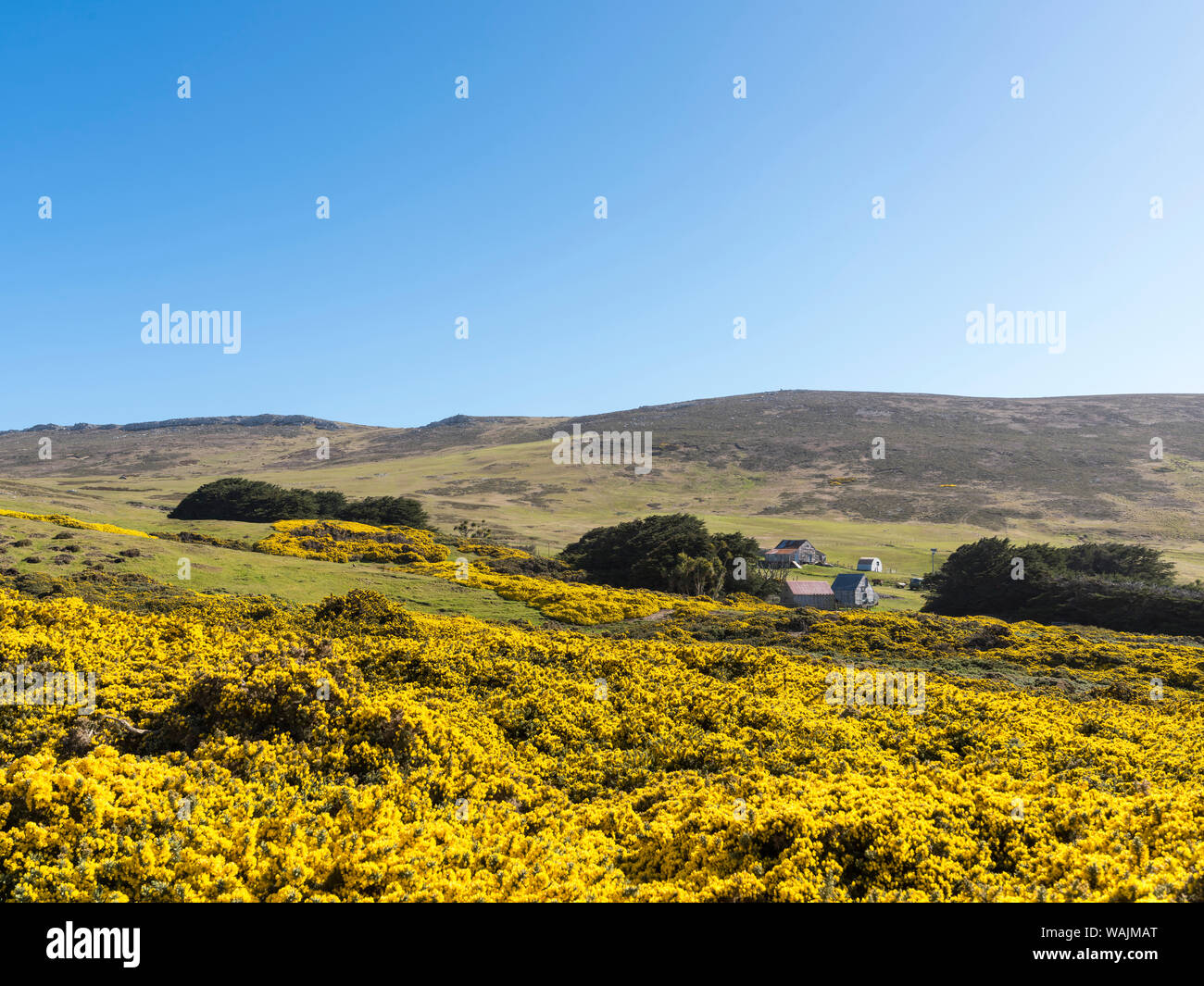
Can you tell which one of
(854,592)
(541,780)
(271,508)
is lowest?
(854,592)

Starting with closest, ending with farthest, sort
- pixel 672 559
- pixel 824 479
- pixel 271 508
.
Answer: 1. pixel 672 559
2. pixel 271 508
3. pixel 824 479

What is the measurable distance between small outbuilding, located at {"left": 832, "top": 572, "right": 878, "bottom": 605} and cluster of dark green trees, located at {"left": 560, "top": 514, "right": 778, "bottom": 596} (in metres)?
6.36

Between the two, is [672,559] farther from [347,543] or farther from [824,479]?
[824,479]

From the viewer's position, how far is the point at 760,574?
51.0 meters

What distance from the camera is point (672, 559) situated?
47.2 meters

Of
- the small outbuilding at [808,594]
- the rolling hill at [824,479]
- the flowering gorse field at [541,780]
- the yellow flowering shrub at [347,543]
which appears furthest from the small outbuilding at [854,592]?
the flowering gorse field at [541,780]

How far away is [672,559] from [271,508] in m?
36.9

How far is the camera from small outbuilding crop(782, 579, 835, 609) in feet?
168

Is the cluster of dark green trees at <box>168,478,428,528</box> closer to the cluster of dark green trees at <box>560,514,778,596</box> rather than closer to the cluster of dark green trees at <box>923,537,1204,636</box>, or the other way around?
the cluster of dark green trees at <box>560,514,778,596</box>

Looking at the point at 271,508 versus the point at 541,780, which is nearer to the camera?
the point at 541,780

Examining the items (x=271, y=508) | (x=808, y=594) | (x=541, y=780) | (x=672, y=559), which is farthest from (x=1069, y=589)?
(x=271, y=508)
